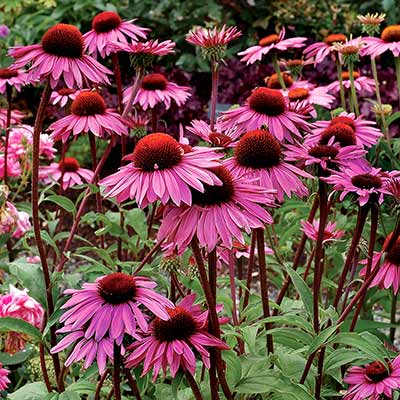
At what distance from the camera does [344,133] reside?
1.20 m

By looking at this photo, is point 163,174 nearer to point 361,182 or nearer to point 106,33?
point 361,182

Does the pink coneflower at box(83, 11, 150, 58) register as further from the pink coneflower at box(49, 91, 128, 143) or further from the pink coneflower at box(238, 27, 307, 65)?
the pink coneflower at box(238, 27, 307, 65)

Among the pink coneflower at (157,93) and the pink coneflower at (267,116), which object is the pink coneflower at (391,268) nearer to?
the pink coneflower at (267,116)

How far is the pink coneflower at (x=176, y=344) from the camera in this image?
91cm

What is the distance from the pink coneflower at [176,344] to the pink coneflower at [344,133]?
0.37 m

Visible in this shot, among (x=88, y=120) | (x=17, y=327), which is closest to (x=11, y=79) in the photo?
(x=88, y=120)

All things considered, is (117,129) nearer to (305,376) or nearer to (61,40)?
(61,40)

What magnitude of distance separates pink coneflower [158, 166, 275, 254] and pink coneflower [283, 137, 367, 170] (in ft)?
0.57

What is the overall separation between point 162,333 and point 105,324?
71mm

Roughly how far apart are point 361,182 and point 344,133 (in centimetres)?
18

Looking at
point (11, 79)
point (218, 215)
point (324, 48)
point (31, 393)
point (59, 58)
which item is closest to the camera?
point (218, 215)

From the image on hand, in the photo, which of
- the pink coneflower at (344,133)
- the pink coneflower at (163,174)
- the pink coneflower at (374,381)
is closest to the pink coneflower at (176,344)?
the pink coneflower at (163,174)

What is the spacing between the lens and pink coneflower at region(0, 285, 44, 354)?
1.38 metres

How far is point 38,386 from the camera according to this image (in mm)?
1253
